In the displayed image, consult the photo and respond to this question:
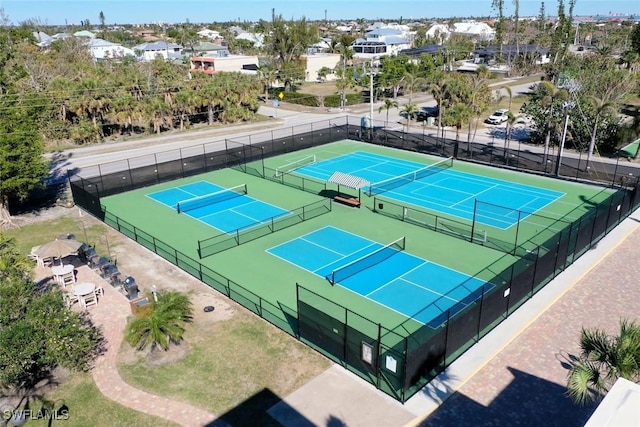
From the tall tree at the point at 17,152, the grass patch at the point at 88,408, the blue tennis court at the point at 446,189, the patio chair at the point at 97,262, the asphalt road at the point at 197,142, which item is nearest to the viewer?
the grass patch at the point at 88,408

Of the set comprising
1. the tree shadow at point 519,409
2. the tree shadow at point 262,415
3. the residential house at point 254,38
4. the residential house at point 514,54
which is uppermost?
the residential house at point 254,38

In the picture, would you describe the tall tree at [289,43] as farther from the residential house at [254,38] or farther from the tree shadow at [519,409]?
the tree shadow at [519,409]

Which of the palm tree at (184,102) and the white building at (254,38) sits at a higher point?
the white building at (254,38)

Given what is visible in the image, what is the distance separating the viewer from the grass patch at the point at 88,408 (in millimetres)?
14352

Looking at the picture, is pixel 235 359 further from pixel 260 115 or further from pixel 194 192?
pixel 260 115

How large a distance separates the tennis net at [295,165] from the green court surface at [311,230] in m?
1.81

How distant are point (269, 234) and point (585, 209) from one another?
18.9 metres

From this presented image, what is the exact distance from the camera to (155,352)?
687 inches

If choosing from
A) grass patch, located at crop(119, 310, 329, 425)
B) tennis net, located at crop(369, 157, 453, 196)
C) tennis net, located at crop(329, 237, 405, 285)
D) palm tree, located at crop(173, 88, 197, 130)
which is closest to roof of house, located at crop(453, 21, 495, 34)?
palm tree, located at crop(173, 88, 197, 130)

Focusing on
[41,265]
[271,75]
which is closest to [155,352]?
[41,265]

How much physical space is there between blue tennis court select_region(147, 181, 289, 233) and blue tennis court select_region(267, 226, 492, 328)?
4289 millimetres

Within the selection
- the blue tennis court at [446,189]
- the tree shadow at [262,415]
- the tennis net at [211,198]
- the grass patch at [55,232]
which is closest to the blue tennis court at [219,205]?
the tennis net at [211,198]
